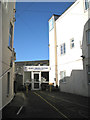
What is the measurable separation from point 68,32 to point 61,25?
2416 millimetres

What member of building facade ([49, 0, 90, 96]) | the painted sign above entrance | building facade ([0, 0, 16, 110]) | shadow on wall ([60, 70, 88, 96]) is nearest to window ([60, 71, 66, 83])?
building facade ([49, 0, 90, 96])

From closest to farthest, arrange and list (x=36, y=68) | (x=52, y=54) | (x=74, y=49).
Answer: (x=74, y=49)
(x=52, y=54)
(x=36, y=68)

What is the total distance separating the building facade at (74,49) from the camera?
13.5m

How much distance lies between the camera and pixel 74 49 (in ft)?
51.3

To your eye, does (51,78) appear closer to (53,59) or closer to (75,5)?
(53,59)

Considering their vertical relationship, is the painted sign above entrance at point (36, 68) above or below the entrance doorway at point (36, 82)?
above

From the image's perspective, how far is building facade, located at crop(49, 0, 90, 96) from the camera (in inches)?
533

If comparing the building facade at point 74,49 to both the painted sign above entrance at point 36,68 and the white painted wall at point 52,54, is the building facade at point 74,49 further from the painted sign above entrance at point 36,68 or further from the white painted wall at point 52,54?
the painted sign above entrance at point 36,68

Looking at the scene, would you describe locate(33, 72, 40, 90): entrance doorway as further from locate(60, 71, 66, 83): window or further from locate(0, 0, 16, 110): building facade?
locate(0, 0, 16, 110): building facade

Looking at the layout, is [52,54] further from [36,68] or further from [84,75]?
[84,75]

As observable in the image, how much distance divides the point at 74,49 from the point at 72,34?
1.73 m

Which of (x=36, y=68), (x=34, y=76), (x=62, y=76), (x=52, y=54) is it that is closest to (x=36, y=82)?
(x=34, y=76)

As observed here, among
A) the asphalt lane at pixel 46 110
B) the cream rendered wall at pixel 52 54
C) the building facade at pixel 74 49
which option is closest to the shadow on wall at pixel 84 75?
the building facade at pixel 74 49

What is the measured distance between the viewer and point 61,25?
19.0 meters
